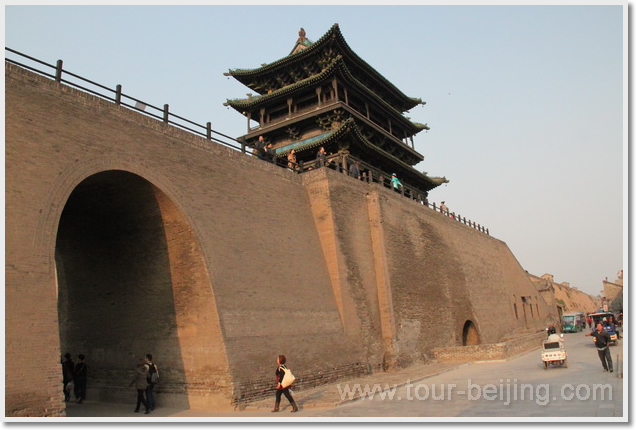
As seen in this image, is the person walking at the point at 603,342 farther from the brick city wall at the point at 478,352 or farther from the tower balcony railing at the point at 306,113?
the tower balcony railing at the point at 306,113

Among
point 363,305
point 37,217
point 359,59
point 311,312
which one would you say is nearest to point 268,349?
point 311,312

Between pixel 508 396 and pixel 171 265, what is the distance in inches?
289

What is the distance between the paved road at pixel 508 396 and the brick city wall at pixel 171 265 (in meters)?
2.58

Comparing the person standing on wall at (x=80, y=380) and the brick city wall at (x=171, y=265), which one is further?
the person standing on wall at (x=80, y=380)

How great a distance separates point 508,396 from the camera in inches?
364

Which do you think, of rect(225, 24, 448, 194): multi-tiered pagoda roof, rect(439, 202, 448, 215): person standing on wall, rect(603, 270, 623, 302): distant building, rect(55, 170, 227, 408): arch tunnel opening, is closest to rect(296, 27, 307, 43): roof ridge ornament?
rect(225, 24, 448, 194): multi-tiered pagoda roof

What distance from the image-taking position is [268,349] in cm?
1130

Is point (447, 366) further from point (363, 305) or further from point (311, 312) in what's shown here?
point (311, 312)

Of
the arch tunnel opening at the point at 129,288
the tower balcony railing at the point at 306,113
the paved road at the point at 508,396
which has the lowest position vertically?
the paved road at the point at 508,396

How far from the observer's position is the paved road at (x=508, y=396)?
782 cm

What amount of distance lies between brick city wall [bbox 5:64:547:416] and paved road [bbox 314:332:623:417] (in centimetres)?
258

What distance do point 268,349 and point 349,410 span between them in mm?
2823

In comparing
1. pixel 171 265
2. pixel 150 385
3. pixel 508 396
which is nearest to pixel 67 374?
pixel 150 385

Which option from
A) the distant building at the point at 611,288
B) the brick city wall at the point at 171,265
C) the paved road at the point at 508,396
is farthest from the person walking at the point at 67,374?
the distant building at the point at 611,288
